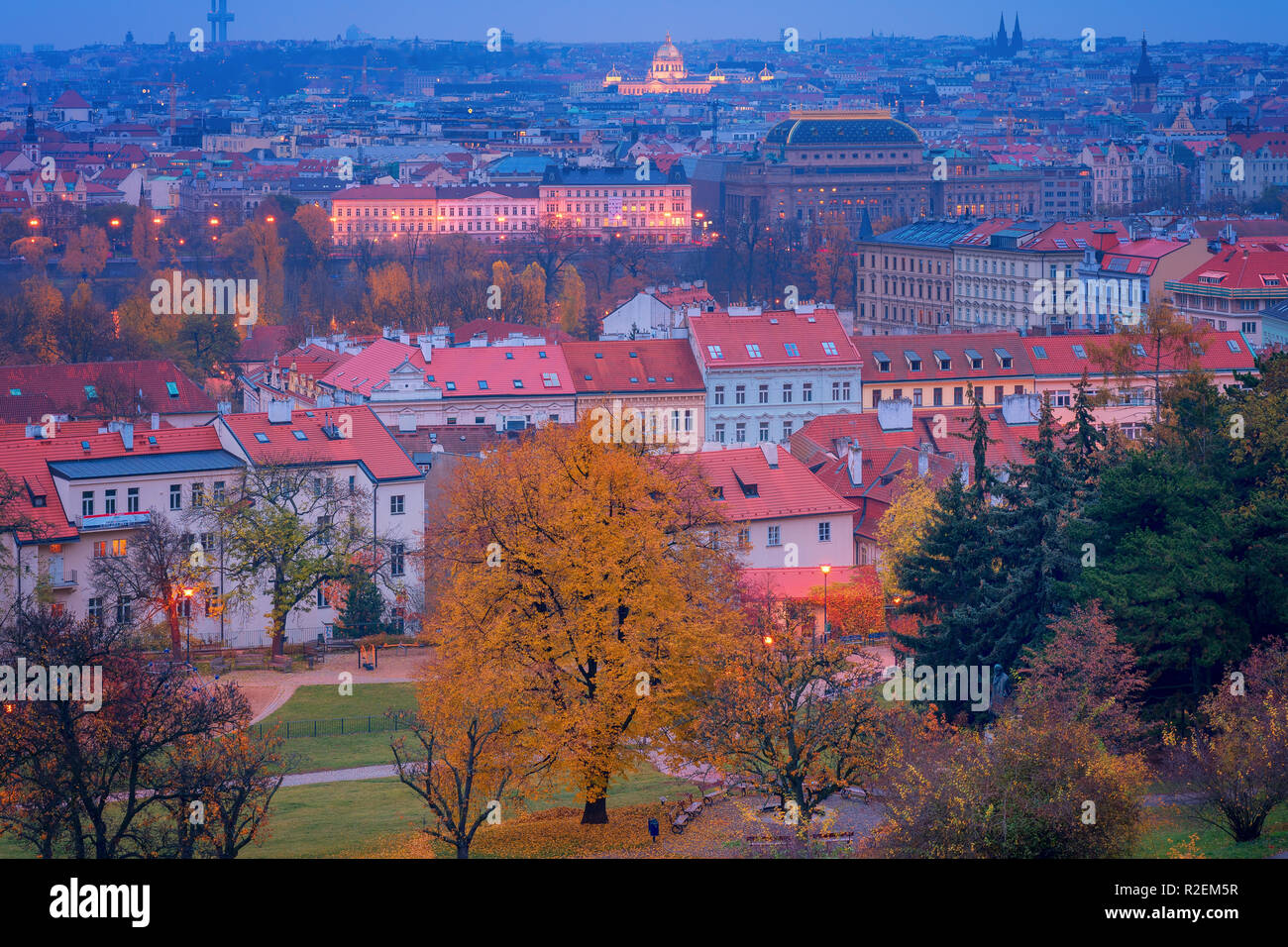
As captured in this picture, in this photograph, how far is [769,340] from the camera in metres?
66.4

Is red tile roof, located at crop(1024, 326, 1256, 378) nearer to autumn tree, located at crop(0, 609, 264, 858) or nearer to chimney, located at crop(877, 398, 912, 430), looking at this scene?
chimney, located at crop(877, 398, 912, 430)

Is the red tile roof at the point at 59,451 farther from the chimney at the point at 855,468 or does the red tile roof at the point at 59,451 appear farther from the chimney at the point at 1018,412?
the chimney at the point at 1018,412

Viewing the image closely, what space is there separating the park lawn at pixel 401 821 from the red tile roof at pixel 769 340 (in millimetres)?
34203

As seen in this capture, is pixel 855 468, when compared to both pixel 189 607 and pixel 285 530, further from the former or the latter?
pixel 189 607

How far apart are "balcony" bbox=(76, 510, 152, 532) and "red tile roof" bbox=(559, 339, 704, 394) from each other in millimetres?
22127

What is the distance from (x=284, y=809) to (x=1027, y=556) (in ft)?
40.2

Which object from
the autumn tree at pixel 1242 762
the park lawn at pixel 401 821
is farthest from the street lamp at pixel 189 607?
the autumn tree at pixel 1242 762

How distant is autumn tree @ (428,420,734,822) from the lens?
26.8 meters

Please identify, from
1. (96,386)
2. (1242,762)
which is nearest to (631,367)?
(96,386)

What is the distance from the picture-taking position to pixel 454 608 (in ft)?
91.1

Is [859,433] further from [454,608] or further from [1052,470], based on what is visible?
[454,608]

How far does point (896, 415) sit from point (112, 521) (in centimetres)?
2151
